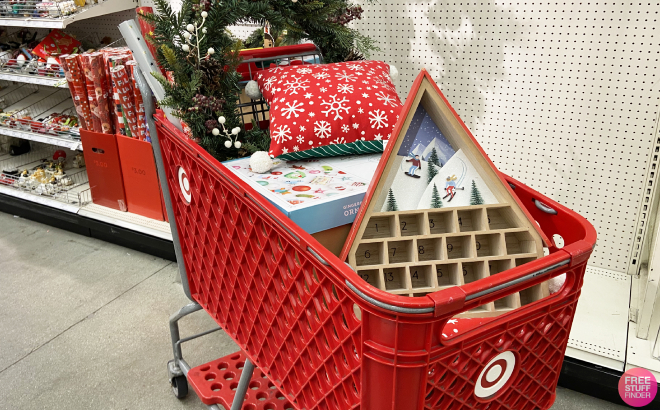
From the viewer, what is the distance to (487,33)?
6.82ft

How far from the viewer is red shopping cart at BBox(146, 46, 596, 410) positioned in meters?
0.77

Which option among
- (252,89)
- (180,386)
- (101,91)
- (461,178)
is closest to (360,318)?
(461,178)

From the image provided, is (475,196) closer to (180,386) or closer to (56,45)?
(180,386)

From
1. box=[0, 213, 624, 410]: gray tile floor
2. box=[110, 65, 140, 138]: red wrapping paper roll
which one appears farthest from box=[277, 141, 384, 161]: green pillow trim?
box=[110, 65, 140, 138]: red wrapping paper roll

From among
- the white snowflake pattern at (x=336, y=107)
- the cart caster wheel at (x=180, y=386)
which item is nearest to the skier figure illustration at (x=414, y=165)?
the white snowflake pattern at (x=336, y=107)

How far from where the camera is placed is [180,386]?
1938mm

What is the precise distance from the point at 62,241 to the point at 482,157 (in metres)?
2.88

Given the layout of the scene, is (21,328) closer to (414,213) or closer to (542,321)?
(414,213)

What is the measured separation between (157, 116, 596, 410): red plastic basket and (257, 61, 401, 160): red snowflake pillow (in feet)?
0.74

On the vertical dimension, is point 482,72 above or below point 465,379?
above

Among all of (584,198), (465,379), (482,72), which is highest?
(482,72)

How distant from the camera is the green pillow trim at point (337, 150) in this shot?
4.22 feet

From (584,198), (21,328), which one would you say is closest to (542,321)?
(584,198)

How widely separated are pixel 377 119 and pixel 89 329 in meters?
1.77
